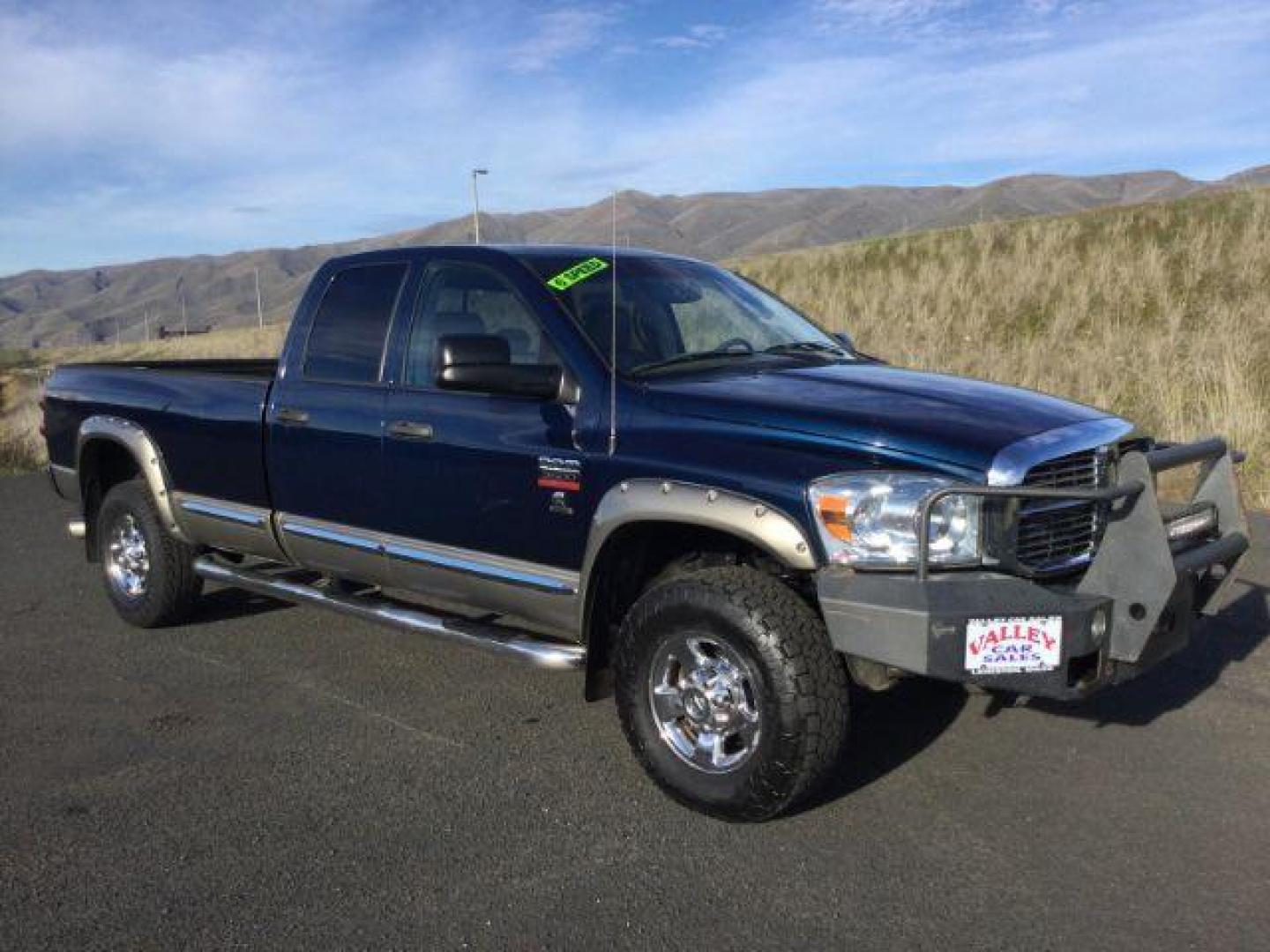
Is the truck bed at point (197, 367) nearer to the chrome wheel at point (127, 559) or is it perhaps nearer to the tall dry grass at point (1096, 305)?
the chrome wheel at point (127, 559)

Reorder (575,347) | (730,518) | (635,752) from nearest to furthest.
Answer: (730,518) < (635,752) < (575,347)

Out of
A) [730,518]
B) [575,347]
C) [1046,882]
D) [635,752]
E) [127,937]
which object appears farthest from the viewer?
[575,347]

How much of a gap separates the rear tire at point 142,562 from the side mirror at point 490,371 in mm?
2538

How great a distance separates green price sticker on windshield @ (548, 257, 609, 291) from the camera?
4523mm

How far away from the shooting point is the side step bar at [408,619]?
13.7 ft

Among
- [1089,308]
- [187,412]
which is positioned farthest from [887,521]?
[1089,308]

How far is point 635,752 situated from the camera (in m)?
3.95

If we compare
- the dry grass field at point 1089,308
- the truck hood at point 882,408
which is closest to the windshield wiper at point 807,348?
the truck hood at point 882,408

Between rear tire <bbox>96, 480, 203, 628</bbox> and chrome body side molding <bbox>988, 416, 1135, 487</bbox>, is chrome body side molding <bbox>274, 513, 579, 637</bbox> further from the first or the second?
chrome body side molding <bbox>988, 416, 1135, 487</bbox>

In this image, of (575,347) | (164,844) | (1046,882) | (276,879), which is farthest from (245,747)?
(1046,882)

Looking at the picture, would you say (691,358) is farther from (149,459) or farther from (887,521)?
(149,459)

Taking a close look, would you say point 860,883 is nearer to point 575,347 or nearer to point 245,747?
point 575,347

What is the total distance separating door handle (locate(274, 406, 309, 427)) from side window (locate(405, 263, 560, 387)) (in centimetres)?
62

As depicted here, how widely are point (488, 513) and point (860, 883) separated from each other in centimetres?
188
